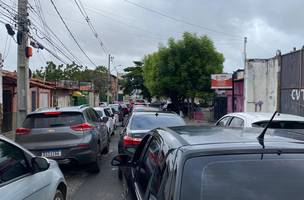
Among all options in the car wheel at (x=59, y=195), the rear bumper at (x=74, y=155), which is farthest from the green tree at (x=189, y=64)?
the car wheel at (x=59, y=195)

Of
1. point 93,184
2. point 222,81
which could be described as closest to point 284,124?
point 93,184

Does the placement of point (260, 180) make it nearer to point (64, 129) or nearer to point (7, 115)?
point (64, 129)

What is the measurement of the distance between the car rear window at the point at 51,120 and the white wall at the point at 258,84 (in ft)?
58.3

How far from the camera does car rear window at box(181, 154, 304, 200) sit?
8.64 feet

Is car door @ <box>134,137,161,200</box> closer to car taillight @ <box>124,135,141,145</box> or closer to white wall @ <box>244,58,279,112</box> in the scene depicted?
car taillight @ <box>124,135,141,145</box>

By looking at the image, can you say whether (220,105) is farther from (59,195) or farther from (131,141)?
(59,195)

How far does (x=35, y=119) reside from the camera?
9922 mm

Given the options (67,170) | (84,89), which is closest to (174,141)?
(67,170)

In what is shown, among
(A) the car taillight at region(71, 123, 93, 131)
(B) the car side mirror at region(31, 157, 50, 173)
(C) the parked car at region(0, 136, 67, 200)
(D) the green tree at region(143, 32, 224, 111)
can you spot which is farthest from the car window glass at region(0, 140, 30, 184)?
(D) the green tree at region(143, 32, 224, 111)

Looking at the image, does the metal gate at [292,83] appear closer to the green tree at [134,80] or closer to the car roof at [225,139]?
the car roof at [225,139]

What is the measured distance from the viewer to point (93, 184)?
925 centimetres

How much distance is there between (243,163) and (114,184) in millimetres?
6777

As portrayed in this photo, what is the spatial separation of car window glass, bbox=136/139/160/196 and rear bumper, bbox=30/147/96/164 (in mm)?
5569

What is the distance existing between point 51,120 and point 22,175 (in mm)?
5426
